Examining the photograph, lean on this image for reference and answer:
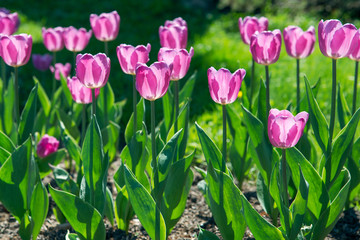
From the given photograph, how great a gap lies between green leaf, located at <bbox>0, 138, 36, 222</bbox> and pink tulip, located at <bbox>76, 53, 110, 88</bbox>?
1.07 ft

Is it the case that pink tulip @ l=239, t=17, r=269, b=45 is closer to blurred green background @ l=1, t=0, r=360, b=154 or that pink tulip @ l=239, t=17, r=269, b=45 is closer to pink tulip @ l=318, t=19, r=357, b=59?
pink tulip @ l=318, t=19, r=357, b=59

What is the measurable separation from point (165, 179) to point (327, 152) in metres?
0.64

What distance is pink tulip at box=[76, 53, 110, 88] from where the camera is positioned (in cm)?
178

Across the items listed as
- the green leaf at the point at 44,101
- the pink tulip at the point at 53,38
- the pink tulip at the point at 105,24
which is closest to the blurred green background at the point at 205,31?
the green leaf at the point at 44,101

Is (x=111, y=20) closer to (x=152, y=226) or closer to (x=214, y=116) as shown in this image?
(x=152, y=226)

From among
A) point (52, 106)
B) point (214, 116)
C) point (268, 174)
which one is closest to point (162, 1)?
point (214, 116)

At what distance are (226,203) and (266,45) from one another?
59 cm

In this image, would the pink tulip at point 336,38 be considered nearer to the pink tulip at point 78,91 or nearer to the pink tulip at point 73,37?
the pink tulip at point 78,91

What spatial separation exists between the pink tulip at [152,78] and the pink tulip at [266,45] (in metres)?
0.38

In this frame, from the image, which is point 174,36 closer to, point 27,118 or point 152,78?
point 152,78

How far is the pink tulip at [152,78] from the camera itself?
1.66 metres

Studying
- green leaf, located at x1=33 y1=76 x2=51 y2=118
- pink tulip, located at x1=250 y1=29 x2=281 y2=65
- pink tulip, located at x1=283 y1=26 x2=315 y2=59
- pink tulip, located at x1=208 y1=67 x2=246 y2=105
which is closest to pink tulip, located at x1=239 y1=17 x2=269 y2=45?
pink tulip, located at x1=283 y1=26 x2=315 y2=59

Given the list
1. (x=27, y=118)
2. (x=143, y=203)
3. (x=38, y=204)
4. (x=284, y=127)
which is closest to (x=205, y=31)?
(x=27, y=118)

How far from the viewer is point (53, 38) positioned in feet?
8.82
